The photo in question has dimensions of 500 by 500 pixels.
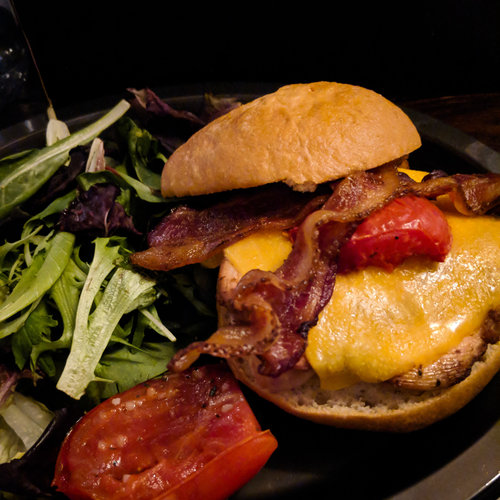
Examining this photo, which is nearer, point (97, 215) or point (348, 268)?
point (348, 268)

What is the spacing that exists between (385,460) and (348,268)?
2.17 ft

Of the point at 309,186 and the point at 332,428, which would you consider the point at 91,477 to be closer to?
the point at 332,428

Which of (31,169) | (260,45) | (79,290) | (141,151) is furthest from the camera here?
(260,45)

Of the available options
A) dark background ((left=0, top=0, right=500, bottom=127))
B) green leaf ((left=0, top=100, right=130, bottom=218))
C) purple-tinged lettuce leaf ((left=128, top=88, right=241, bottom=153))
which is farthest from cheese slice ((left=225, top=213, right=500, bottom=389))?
dark background ((left=0, top=0, right=500, bottom=127))

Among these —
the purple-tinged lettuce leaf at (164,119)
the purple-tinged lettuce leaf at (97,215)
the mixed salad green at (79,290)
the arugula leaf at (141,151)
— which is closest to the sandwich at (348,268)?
the mixed salad green at (79,290)

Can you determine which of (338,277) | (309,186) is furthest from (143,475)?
(309,186)

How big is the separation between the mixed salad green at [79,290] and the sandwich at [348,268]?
0.27 meters

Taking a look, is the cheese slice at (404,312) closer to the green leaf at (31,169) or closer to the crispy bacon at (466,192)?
the crispy bacon at (466,192)

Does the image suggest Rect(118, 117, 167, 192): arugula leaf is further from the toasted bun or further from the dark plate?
the dark plate

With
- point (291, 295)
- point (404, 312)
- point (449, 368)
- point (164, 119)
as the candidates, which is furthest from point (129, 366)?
point (164, 119)

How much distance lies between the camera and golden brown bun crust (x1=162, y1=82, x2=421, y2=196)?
5.49ft

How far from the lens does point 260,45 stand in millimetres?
3738

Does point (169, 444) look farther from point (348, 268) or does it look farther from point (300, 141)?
point (300, 141)

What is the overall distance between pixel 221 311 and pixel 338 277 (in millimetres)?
426
